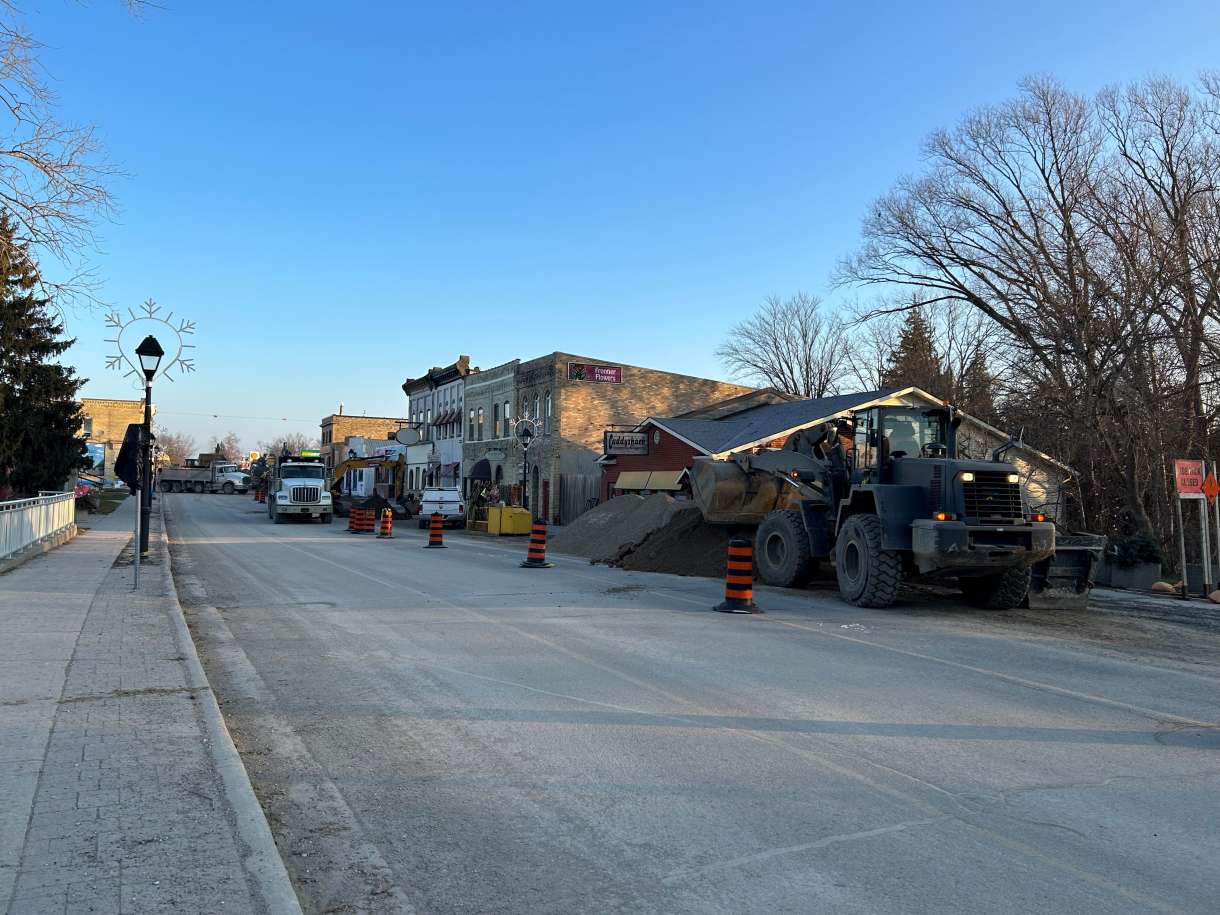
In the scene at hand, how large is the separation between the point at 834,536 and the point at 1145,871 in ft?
37.6

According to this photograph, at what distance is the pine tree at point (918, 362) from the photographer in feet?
151

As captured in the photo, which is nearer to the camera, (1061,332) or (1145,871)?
(1145,871)

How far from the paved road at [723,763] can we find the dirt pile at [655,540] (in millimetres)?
7580

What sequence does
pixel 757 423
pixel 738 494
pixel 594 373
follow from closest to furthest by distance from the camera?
pixel 738 494, pixel 757 423, pixel 594 373

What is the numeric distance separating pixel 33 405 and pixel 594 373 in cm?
2471

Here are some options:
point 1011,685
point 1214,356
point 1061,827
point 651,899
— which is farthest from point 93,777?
point 1214,356

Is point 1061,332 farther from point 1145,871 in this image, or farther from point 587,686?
point 1145,871

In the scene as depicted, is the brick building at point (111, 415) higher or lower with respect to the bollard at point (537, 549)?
higher

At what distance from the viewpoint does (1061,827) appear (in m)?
4.70

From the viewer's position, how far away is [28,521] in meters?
18.8

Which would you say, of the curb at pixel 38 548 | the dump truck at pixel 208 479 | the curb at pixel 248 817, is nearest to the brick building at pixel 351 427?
the dump truck at pixel 208 479

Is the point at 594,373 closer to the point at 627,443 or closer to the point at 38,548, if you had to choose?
the point at 627,443

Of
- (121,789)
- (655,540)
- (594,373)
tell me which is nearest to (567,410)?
(594,373)

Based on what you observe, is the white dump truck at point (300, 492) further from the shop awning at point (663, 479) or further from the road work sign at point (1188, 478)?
the road work sign at point (1188, 478)
